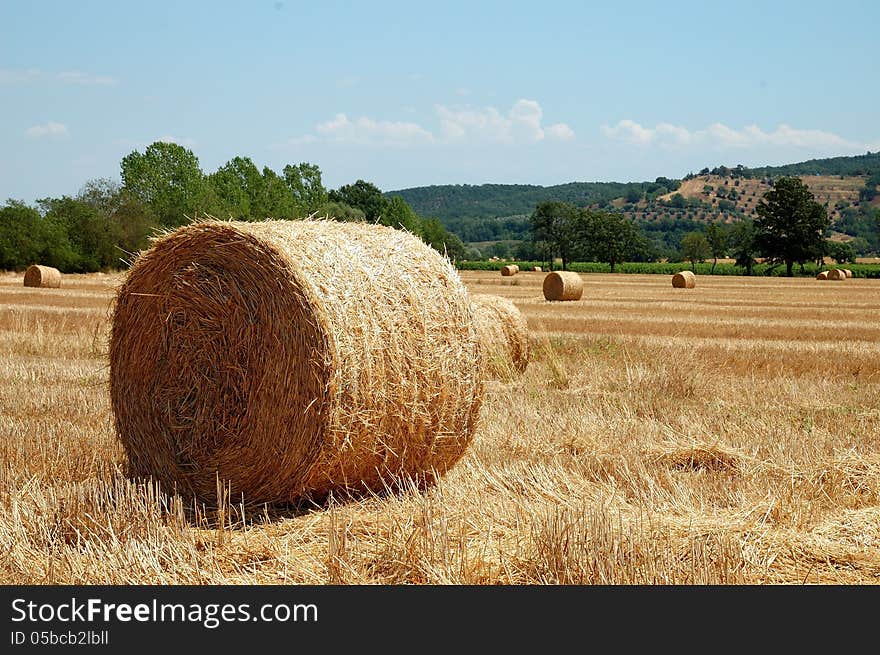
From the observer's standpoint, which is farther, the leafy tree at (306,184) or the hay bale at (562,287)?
the leafy tree at (306,184)

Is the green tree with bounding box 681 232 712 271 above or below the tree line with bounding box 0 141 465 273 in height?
below

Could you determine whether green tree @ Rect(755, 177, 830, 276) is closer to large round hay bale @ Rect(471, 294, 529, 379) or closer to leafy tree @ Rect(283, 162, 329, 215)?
leafy tree @ Rect(283, 162, 329, 215)

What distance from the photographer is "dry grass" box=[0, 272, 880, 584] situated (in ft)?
15.5

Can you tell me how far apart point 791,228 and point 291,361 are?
79.0 m

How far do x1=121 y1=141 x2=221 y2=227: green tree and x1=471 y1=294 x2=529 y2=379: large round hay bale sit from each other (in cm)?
5726

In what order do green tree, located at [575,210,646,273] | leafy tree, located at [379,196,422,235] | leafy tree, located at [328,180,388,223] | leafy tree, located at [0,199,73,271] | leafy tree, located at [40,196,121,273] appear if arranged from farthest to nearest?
leafy tree, located at [328,180,388,223] → green tree, located at [575,210,646,273] → leafy tree, located at [379,196,422,235] → leafy tree, located at [40,196,121,273] → leafy tree, located at [0,199,73,271]

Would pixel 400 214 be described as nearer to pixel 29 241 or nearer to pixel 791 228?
pixel 791 228

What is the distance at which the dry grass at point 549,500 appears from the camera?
4.73 meters

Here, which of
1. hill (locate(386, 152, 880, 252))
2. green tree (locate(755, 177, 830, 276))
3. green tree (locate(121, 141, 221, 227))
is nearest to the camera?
green tree (locate(121, 141, 221, 227))

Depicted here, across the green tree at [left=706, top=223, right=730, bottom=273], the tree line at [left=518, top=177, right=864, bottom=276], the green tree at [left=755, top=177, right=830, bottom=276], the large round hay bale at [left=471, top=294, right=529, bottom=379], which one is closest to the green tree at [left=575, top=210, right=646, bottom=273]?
the tree line at [left=518, top=177, right=864, bottom=276]

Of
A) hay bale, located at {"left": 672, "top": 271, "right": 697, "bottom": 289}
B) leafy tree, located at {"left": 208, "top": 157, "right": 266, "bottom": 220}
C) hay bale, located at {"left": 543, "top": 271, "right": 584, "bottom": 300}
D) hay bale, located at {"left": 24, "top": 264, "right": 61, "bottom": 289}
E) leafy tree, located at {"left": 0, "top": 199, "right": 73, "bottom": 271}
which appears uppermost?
leafy tree, located at {"left": 208, "top": 157, "right": 266, "bottom": 220}

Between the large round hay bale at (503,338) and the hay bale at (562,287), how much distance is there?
1920 centimetres

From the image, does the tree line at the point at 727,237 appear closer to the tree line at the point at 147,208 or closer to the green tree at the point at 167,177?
the tree line at the point at 147,208

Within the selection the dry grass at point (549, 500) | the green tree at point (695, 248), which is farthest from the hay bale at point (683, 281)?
the green tree at point (695, 248)
